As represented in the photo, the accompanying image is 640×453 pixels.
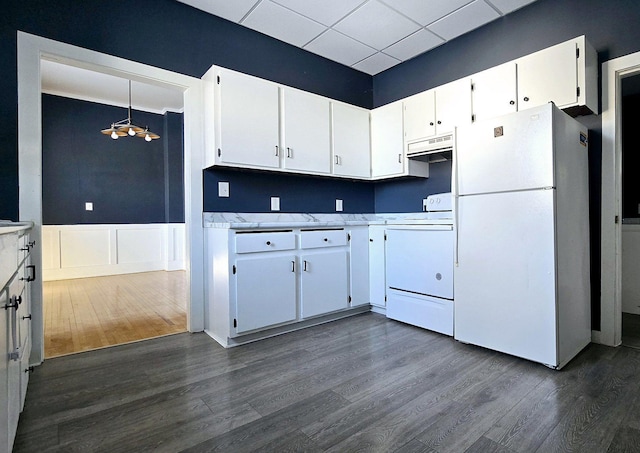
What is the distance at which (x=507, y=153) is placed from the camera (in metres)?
2.16

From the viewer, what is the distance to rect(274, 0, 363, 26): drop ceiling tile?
8.79 ft

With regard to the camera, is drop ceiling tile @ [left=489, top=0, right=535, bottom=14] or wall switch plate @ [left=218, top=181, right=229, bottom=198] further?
wall switch plate @ [left=218, top=181, right=229, bottom=198]

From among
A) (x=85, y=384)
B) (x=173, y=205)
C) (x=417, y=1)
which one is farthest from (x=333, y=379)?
(x=173, y=205)

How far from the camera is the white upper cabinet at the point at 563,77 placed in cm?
227

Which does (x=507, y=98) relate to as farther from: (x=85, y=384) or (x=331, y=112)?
(x=85, y=384)

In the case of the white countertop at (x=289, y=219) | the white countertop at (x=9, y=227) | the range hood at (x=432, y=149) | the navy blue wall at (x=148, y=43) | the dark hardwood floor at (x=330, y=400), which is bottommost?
the dark hardwood floor at (x=330, y=400)

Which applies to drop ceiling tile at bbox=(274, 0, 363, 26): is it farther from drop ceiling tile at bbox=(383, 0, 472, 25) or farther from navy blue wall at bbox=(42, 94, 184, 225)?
navy blue wall at bbox=(42, 94, 184, 225)

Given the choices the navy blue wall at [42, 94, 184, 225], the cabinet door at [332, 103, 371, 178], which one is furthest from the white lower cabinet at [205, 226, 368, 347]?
the navy blue wall at [42, 94, 184, 225]

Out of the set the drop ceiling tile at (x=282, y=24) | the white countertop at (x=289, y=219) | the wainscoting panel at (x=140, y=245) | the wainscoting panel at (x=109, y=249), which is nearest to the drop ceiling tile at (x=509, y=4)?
the drop ceiling tile at (x=282, y=24)

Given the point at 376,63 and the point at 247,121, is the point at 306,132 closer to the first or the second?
the point at 247,121

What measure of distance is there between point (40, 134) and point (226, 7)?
5.55 feet

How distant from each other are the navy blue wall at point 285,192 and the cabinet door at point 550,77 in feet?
5.98

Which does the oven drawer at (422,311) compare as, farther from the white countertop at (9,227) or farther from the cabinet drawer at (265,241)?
the white countertop at (9,227)

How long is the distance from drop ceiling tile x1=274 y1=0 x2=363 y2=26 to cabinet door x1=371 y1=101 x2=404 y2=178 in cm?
99
